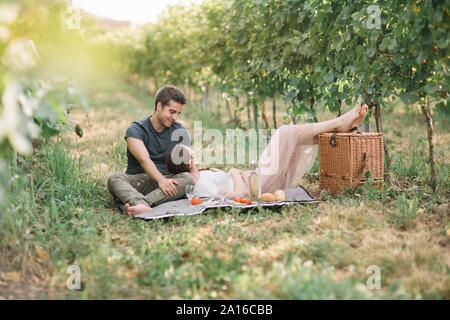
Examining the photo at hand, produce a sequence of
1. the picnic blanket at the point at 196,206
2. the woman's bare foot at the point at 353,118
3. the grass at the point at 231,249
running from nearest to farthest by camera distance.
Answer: the grass at the point at 231,249, the picnic blanket at the point at 196,206, the woman's bare foot at the point at 353,118

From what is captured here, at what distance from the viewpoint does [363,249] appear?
236 cm

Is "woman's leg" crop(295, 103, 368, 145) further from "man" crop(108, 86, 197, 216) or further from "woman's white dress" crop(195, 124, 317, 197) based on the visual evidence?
"man" crop(108, 86, 197, 216)

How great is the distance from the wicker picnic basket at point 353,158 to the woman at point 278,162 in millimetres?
139

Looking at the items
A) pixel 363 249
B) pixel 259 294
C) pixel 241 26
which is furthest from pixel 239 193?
pixel 241 26

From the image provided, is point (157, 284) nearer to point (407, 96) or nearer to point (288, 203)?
point (288, 203)

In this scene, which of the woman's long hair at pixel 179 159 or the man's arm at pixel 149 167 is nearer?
the man's arm at pixel 149 167

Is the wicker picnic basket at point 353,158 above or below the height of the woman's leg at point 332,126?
below

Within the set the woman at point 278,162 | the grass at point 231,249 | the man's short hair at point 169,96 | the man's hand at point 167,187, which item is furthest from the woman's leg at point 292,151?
the man's short hair at point 169,96

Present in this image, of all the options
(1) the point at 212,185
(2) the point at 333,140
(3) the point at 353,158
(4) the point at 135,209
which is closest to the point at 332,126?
(2) the point at 333,140

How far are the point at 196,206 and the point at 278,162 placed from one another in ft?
2.89

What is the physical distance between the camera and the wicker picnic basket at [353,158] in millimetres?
3502

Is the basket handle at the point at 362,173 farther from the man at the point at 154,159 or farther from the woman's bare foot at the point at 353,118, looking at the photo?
the man at the point at 154,159

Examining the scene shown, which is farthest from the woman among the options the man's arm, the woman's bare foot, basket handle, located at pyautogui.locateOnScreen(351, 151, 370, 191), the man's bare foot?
the man's bare foot

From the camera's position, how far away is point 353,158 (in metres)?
3.50
